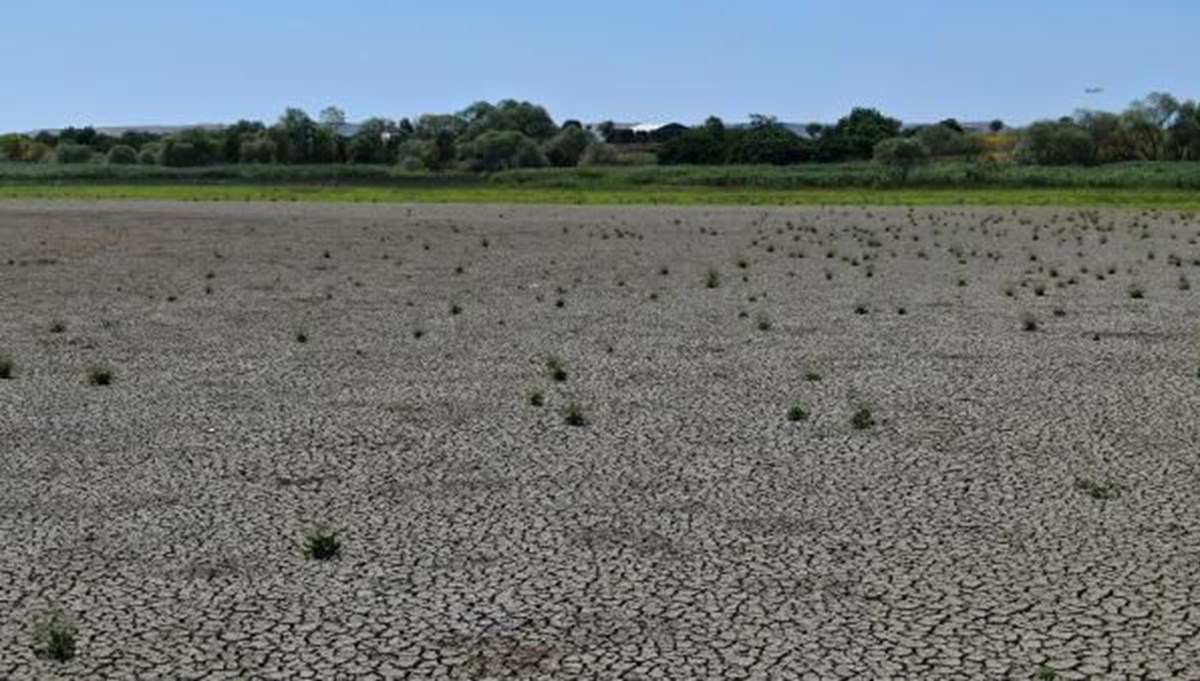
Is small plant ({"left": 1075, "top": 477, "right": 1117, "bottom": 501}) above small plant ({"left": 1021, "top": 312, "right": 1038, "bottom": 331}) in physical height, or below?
above

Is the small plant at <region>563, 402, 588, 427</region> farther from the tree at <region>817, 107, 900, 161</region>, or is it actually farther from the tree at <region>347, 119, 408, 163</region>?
the tree at <region>347, 119, 408, 163</region>

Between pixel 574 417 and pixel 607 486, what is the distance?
91.2 inches

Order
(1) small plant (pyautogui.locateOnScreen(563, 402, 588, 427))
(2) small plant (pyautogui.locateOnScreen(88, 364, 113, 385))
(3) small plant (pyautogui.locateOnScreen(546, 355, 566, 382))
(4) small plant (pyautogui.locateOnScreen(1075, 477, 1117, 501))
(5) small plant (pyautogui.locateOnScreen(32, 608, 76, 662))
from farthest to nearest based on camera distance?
(3) small plant (pyautogui.locateOnScreen(546, 355, 566, 382)) < (2) small plant (pyautogui.locateOnScreen(88, 364, 113, 385)) < (1) small plant (pyautogui.locateOnScreen(563, 402, 588, 427)) < (4) small plant (pyautogui.locateOnScreen(1075, 477, 1117, 501)) < (5) small plant (pyautogui.locateOnScreen(32, 608, 76, 662))

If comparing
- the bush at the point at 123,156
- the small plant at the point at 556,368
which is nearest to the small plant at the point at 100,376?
the small plant at the point at 556,368

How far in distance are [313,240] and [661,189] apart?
177ft

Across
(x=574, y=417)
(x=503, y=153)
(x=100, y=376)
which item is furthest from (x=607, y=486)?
(x=503, y=153)

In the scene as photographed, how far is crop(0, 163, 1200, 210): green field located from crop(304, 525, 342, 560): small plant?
55715 mm

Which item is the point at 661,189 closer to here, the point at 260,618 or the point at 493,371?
the point at 493,371

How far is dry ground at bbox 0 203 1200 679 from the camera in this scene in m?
6.65

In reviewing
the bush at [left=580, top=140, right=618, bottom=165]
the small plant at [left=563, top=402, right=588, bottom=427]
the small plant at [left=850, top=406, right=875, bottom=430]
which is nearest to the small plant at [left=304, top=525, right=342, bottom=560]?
the small plant at [left=563, top=402, right=588, bottom=427]

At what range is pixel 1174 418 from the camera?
12.1 metres

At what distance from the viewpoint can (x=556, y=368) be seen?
14812 mm

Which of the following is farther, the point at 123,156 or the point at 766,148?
the point at 123,156

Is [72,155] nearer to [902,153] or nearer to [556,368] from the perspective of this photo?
[902,153]
